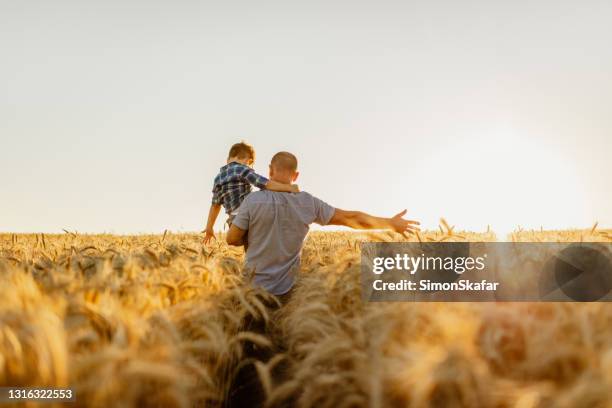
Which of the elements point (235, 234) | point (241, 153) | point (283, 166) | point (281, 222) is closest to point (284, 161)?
point (283, 166)

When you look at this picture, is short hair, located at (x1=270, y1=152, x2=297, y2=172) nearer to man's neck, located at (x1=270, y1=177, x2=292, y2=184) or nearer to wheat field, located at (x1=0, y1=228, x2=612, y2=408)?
man's neck, located at (x1=270, y1=177, x2=292, y2=184)

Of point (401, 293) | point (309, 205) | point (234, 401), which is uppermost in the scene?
point (309, 205)

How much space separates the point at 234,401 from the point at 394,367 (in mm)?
1748

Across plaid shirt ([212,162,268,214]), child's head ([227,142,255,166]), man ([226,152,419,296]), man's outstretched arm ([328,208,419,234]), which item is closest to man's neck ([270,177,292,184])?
man ([226,152,419,296])

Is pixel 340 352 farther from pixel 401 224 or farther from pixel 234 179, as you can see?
pixel 234 179

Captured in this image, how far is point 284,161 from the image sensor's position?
5.19 m

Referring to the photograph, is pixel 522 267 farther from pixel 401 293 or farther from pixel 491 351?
pixel 491 351

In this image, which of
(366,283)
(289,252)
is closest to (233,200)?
(289,252)

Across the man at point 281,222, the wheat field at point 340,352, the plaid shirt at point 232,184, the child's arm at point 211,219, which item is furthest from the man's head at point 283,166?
the child's arm at point 211,219

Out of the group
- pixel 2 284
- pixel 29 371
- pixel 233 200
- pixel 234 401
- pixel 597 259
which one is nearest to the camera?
pixel 29 371

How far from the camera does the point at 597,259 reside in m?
3.87

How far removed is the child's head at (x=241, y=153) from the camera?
24.6 feet

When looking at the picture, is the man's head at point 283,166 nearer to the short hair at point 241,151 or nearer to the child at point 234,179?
the child at point 234,179

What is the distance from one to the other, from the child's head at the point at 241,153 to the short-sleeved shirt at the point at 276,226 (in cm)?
235
